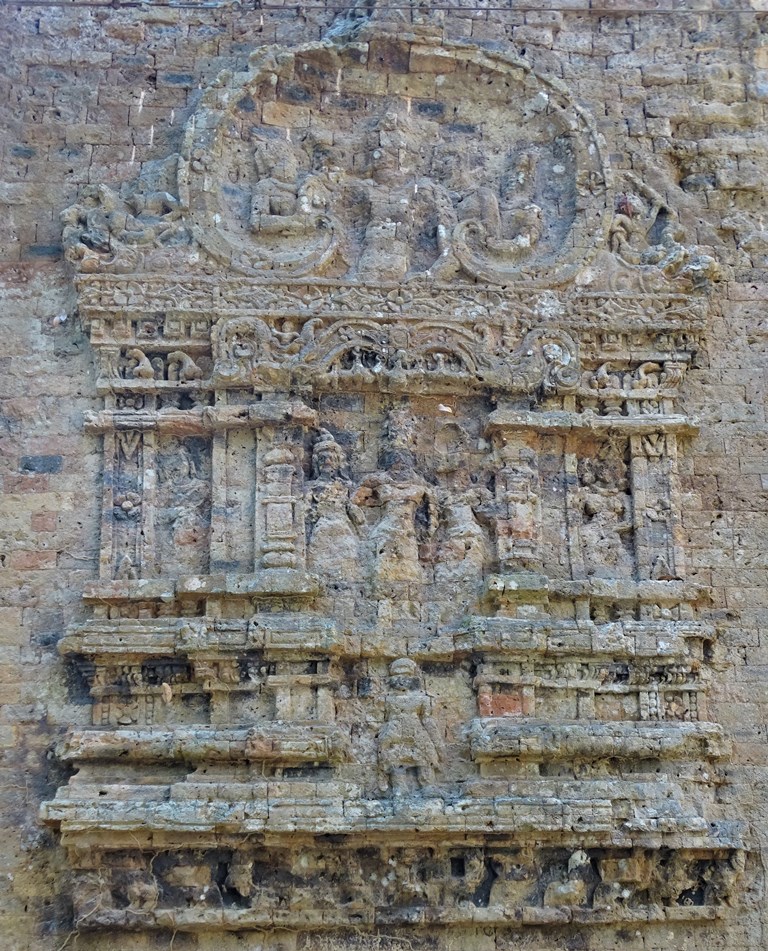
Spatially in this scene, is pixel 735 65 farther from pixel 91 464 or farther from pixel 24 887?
pixel 24 887

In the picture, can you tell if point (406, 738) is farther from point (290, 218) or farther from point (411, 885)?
point (290, 218)

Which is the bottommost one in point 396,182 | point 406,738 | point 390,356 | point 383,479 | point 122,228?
point 406,738

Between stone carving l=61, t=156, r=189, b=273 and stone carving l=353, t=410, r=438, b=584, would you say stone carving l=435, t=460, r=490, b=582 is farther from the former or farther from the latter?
stone carving l=61, t=156, r=189, b=273

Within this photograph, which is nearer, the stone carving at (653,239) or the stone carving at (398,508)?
the stone carving at (398,508)

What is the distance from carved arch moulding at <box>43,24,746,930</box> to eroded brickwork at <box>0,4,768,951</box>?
24 mm

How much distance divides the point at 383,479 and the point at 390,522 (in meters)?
0.29

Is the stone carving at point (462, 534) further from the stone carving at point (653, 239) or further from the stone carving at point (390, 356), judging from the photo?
the stone carving at point (653, 239)

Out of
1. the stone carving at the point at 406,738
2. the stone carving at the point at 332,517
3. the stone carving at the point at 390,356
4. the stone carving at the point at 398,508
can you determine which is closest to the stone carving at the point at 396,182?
the stone carving at the point at 390,356

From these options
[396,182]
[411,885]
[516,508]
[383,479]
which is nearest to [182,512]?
[383,479]

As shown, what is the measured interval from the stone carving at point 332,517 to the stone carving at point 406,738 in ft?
2.44

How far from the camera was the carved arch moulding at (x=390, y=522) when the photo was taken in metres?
7.81

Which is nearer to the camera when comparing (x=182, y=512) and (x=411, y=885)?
(x=411, y=885)

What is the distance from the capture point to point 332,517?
28.0ft

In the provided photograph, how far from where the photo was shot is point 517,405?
29.1 feet
